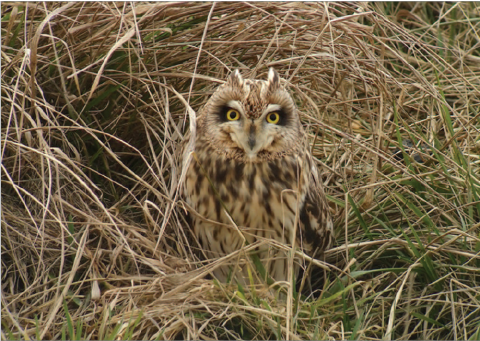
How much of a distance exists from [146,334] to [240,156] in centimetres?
74

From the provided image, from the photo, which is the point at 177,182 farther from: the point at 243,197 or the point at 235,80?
the point at 235,80

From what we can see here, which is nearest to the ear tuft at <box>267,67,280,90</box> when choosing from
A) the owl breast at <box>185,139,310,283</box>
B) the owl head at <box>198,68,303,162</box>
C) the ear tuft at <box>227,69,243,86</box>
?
the owl head at <box>198,68,303,162</box>

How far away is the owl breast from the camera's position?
9.36 ft

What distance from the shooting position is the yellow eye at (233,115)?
8.84 feet

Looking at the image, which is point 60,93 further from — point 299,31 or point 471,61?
point 471,61

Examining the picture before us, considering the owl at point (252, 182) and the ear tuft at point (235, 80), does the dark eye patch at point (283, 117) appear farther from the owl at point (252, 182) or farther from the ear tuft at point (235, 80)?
the ear tuft at point (235, 80)

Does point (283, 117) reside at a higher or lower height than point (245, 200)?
higher

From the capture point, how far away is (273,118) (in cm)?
274

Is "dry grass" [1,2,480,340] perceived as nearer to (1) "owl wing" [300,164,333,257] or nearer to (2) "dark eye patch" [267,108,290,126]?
(1) "owl wing" [300,164,333,257]

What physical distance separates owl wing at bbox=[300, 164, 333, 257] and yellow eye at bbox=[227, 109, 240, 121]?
0.48m

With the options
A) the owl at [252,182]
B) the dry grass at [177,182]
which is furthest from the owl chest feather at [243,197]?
the dry grass at [177,182]

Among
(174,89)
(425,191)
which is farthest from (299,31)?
(425,191)

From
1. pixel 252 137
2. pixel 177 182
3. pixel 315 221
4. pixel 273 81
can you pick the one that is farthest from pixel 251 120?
pixel 315 221

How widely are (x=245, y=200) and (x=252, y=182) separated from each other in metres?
0.08
